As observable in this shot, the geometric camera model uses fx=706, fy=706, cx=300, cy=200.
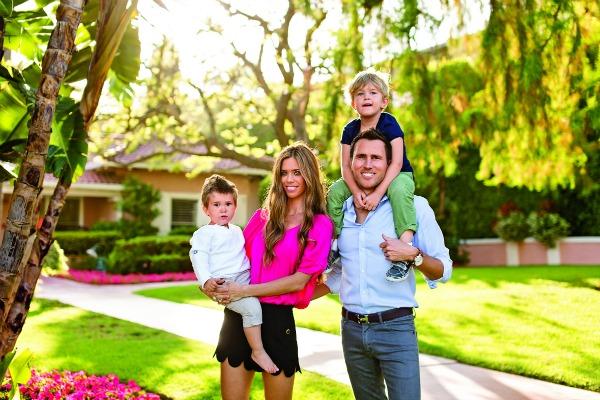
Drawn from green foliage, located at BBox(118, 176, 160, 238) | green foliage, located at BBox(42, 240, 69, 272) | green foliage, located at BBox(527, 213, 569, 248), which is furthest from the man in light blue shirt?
green foliage, located at BBox(118, 176, 160, 238)

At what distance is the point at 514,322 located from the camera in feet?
32.9

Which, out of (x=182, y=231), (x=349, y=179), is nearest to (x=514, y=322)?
(x=349, y=179)

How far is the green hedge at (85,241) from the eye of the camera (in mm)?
23938

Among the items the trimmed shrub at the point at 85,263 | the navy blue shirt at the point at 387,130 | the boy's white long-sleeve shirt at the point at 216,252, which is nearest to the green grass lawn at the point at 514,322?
the navy blue shirt at the point at 387,130

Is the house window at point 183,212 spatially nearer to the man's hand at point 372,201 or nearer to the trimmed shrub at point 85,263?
the trimmed shrub at point 85,263

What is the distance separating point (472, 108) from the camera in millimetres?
10719

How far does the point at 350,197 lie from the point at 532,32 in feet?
20.1

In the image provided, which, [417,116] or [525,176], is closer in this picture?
[417,116]

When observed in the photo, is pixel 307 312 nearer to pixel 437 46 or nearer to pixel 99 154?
pixel 437 46

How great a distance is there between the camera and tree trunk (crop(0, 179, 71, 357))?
13.1ft

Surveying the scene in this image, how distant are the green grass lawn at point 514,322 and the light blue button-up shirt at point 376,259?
3702mm

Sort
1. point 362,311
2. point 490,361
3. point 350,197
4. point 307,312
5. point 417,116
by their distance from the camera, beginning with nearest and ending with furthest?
1. point 362,311
2. point 350,197
3. point 490,361
4. point 417,116
5. point 307,312

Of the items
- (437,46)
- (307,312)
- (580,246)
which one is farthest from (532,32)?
(580,246)

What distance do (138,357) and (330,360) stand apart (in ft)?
7.17
